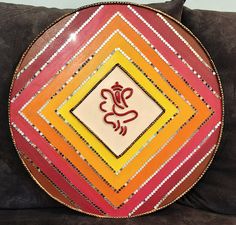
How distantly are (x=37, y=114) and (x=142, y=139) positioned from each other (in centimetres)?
28

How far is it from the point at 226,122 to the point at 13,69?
0.58 meters

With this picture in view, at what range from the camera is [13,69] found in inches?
43.3

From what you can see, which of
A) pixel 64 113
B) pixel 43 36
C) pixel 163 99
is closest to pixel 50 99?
pixel 64 113

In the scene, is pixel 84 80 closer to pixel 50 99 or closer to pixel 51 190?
pixel 50 99

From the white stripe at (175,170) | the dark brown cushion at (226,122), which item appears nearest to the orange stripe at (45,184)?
the white stripe at (175,170)

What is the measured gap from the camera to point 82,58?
107cm

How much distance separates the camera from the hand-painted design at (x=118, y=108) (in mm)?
1073

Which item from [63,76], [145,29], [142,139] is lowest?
[142,139]

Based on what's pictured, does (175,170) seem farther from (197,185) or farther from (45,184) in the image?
(45,184)

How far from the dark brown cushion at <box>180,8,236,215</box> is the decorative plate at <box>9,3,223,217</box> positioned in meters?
0.04

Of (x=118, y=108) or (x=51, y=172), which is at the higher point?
(x=118, y=108)

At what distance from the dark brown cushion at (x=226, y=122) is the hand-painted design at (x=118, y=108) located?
25 centimetres

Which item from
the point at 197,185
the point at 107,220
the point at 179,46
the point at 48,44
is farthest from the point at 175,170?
the point at 48,44

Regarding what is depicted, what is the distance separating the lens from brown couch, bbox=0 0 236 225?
3.60ft
